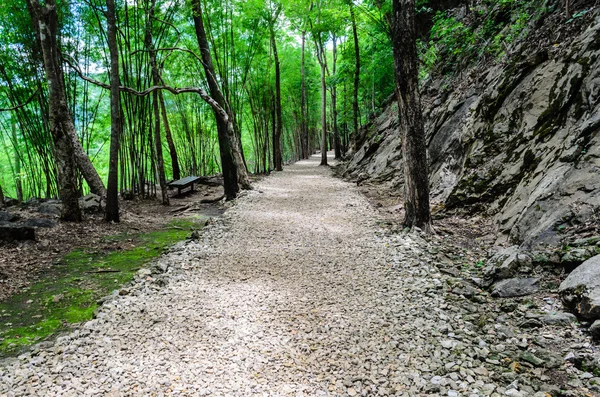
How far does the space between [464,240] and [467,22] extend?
23.1ft

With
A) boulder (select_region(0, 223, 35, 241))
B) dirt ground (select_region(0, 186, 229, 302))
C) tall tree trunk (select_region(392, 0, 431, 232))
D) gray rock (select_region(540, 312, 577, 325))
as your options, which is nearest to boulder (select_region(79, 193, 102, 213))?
dirt ground (select_region(0, 186, 229, 302))

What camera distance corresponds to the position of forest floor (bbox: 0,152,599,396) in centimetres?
203

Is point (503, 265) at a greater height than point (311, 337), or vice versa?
point (503, 265)

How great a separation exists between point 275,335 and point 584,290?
2.14 m

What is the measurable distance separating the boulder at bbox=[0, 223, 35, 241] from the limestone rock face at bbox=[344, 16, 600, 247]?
6145 mm

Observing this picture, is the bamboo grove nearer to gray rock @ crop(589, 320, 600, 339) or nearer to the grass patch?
the grass patch

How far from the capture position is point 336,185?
9945 millimetres

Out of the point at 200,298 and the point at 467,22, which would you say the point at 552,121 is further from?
the point at 467,22

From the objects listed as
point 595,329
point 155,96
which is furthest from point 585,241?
point 155,96

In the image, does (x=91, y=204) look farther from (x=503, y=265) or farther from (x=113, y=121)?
(x=503, y=265)

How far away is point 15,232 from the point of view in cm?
462

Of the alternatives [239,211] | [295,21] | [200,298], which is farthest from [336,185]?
[295,21]

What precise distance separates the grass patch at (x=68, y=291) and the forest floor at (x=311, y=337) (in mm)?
263

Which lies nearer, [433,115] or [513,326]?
[513,326]
